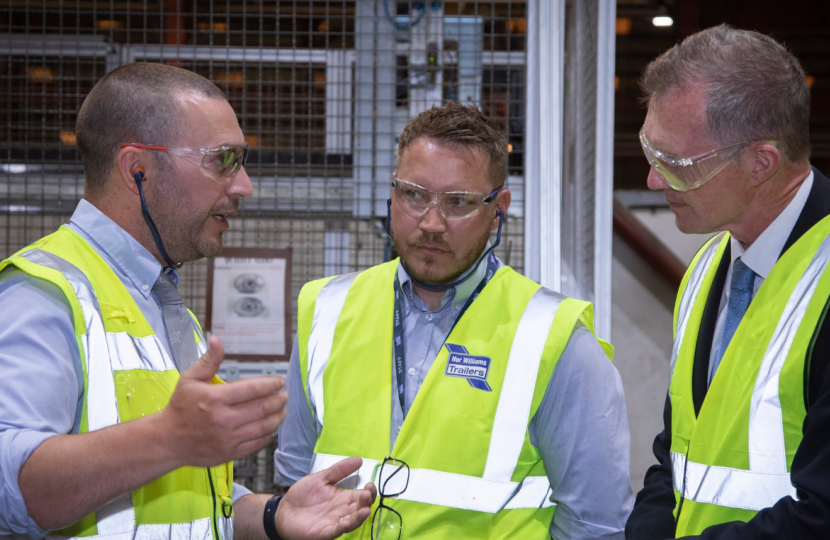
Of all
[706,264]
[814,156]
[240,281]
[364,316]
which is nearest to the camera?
[706,264]

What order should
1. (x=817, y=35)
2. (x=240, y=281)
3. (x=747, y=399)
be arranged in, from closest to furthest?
(x=747, y=399) < (x=240, y=281) < (x=817, y=35)

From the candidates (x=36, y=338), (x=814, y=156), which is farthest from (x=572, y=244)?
(x=814, y=156)

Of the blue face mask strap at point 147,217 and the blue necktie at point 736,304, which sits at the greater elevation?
the blue face mask strap at point 147,217

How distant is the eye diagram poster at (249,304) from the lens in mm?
3057

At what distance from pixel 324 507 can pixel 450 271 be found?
71cm

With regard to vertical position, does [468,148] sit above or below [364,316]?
above

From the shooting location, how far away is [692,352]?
174 centimetres

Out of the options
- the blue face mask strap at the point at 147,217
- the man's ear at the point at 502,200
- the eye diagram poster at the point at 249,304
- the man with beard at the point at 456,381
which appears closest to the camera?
the blue face mask strap at the point at 147,217

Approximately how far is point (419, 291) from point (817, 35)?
6171 millimetres

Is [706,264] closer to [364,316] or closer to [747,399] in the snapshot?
[747,399]

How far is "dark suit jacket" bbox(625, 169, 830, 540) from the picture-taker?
1.25m

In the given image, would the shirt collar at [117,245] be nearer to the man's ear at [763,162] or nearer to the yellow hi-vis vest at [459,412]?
the yellow hi-vis vest at [459,412]

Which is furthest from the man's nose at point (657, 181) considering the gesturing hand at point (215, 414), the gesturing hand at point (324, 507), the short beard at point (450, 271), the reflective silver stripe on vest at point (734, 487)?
the gesturing hand at point (215, 414)

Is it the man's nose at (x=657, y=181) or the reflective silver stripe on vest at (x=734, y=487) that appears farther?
the man's nose at (x=657, y=181)
